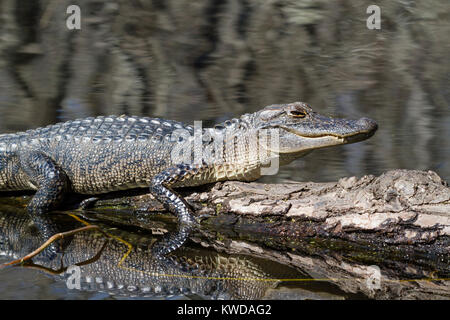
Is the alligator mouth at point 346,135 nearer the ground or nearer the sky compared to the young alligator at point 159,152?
nearer the sky

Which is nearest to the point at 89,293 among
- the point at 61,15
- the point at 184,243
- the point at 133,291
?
the point at 133,291

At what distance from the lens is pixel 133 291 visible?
3166mm

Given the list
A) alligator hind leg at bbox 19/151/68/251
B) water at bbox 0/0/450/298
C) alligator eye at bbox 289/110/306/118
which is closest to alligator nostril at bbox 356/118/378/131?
alligator eye at bbox 289/110/306/118

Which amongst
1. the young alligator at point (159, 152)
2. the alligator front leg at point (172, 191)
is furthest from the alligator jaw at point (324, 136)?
the alligator front leg at point (172, 191)

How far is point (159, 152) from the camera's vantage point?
463 cm

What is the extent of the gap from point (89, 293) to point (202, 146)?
1.95 m

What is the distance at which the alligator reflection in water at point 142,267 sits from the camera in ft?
10.6

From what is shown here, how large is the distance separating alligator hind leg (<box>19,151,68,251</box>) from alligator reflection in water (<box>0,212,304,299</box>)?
354mm

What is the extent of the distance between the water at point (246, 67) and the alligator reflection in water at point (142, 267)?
302cm

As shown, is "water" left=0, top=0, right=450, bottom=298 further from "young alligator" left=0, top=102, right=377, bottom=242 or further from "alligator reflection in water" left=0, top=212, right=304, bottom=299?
"alligator reflection in water" left=0, top=212, right=304, bottom=299

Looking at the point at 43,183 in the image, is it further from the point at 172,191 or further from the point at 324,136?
the point at 324,136

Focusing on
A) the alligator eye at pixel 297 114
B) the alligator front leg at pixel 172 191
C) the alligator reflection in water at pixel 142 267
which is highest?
the alligator eye at pixel 297 114

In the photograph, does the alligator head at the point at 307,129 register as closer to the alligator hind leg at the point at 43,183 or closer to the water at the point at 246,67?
the alligator hind leg at the point at 43,183

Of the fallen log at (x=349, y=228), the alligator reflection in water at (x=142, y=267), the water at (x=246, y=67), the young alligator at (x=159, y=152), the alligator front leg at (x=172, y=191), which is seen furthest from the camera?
the water at (x=246, y=67)
